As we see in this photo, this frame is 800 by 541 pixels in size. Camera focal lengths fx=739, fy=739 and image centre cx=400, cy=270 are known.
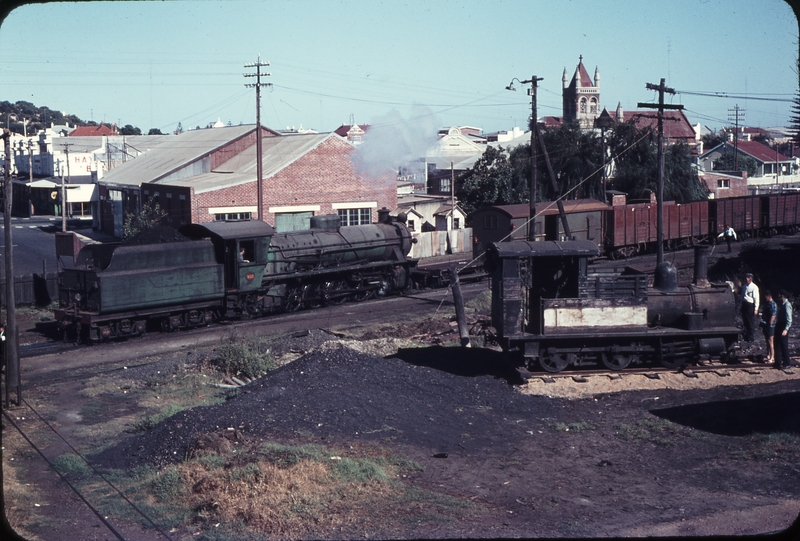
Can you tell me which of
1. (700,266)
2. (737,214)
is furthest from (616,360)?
(737,214)

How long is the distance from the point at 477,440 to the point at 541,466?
1.43 metres

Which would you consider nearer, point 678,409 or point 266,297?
point 678,409

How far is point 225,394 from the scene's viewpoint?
1562 cm

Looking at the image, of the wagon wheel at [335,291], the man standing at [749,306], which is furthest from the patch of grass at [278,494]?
the wagon wheel at [335,291]

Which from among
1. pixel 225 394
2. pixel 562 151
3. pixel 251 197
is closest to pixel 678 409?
pixel 225 394

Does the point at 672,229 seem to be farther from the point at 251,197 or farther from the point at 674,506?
the point at 674,506

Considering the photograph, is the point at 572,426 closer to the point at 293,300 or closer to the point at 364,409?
the point at 364,409

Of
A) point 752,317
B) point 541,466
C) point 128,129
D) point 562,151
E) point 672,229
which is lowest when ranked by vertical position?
point 541,466

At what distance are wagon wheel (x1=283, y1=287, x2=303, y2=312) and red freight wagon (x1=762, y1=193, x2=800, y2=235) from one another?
2807 centimetres

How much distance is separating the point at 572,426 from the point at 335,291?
14.0 m

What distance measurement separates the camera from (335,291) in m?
25.6

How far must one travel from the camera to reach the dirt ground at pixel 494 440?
8.60 meters

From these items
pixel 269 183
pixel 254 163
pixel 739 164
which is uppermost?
pixel 739 164

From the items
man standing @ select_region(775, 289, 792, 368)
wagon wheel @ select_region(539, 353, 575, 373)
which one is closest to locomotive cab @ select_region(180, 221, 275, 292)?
wagon wheel @ select_region(539, 353, 575, 373)
